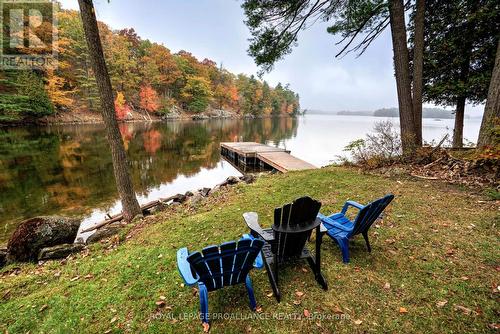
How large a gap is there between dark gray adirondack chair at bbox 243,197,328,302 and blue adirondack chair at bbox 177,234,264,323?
1.02ft

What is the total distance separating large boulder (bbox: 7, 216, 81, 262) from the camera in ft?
14.4

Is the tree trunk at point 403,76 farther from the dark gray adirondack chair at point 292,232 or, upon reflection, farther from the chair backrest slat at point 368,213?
the dark gray adirondack chair at point 292,232

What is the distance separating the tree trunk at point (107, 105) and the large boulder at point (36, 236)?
1270 millimetres

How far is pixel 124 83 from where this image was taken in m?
40.9

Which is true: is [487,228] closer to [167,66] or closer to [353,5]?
[353,5]

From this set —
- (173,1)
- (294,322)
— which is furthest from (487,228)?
(173,1)

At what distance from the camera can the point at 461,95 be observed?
8961 millimetres

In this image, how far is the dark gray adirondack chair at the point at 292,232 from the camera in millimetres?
2320

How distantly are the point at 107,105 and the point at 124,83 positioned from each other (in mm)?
42276

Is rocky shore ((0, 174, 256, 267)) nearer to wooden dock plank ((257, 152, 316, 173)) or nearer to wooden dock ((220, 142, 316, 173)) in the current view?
wooden dock plank ((257, 152, 316, 173))

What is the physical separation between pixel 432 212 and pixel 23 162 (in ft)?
58.5

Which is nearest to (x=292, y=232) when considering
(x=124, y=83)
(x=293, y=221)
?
(x=293, y=221)

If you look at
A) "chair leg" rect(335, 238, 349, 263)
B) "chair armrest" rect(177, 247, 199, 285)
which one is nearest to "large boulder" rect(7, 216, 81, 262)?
"chair armrest" rect(177, 247, 199, 285)
